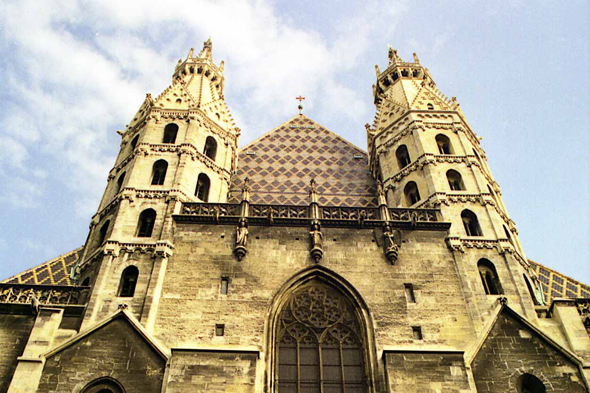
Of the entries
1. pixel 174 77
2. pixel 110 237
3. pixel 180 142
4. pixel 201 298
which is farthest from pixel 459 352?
pixel 174 77

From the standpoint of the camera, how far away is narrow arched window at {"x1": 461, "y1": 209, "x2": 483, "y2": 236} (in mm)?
17953

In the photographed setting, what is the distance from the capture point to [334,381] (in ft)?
45.1

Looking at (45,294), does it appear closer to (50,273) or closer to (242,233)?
(50,273)

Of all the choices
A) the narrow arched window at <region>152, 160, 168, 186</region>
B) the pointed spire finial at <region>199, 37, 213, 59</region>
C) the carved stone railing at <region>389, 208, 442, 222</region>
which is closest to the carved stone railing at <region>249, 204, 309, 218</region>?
the carved stone railing at <region>389, 208, 442, 222</region>

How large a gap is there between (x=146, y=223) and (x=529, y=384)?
11854 mm

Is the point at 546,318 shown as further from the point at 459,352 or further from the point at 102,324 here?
the point at 102,324

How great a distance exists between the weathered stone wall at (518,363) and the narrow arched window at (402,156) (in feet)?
28.4

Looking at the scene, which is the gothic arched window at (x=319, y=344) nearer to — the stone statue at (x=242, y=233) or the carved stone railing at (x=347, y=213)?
the stone statue at (x=242, y=233)

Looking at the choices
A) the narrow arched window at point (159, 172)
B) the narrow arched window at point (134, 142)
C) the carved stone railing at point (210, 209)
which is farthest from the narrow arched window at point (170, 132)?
the carved stone railing at point (210, 209)

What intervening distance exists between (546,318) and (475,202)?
15.6 ft

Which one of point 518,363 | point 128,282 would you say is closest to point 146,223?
point 128,282

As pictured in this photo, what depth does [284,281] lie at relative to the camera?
15508 millimetres

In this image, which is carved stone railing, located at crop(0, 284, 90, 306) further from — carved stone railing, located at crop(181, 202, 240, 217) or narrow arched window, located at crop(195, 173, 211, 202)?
narrow arched window, located at crop(195, 173, 211, 202)

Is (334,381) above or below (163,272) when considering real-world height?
below
